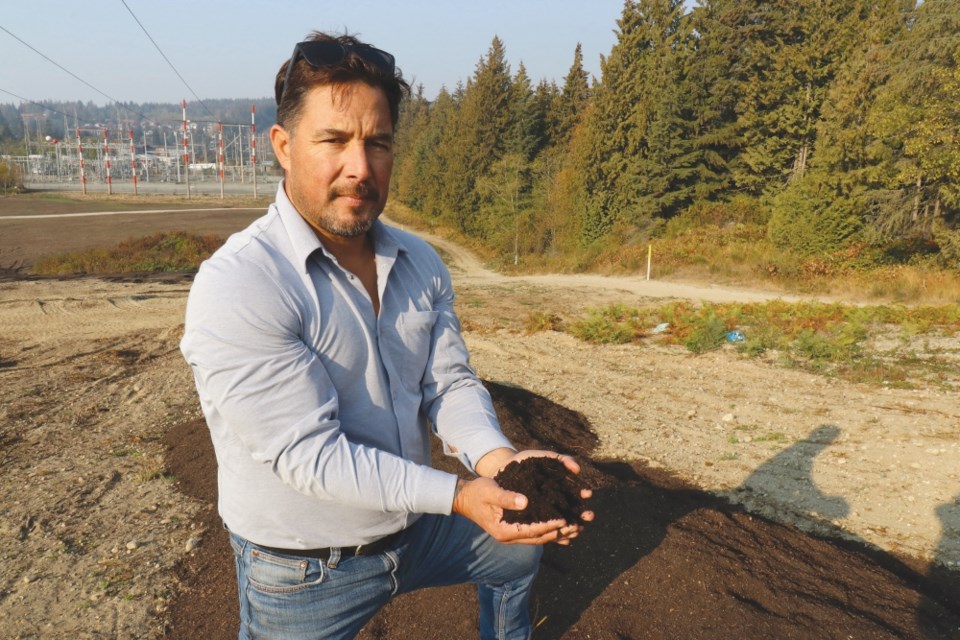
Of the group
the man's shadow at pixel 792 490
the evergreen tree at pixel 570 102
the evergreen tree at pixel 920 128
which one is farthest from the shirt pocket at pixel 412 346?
the evergreen tree at pixel 570 102

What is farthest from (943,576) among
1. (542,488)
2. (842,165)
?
(842,165)

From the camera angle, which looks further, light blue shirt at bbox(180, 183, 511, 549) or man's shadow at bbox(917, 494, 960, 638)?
man's shadow at bbox(917, 494, 960, 638)

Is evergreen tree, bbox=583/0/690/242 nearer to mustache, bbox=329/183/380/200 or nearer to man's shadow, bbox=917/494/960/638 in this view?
man's shadow, bbox=917/494/960/638

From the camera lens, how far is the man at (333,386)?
63.6 inches

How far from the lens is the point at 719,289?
1994 centimetres

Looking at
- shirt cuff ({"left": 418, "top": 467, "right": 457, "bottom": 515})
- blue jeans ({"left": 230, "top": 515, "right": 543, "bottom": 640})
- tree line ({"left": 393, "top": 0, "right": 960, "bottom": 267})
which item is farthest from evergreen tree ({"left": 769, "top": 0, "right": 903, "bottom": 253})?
shirt cuff ({"left": 418, "top": 467, "right": 457, "bottom": 515})

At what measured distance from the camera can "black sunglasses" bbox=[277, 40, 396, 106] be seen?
5.80 ft

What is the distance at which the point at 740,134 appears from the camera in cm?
2964

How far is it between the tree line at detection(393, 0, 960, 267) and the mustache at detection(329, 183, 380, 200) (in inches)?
755

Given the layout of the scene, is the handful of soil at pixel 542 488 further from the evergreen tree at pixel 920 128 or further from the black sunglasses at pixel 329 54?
the evergreen tree at pixel 920 128

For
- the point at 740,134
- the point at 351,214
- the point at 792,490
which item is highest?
the point at 740,134

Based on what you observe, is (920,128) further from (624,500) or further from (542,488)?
(542,488)

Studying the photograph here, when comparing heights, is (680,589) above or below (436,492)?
below

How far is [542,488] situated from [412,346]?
1.93ft
